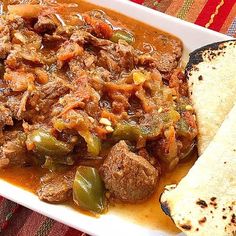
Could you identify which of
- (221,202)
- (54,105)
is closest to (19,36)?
(54,105)

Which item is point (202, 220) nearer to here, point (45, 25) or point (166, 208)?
point (166, 208)

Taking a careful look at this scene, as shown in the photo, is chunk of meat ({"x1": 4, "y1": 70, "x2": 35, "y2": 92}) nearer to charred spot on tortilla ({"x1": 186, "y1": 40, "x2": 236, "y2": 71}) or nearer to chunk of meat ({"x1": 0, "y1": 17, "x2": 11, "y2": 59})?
chunk of meat ({"x1": 0, "y1": 17, "x2": 11, "y2": 59})

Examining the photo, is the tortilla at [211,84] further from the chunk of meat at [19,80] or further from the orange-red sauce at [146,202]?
the chunk of meat at [19,80]

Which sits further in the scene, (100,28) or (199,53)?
(100,28)

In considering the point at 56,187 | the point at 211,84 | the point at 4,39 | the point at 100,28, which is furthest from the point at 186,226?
the point at 4,39

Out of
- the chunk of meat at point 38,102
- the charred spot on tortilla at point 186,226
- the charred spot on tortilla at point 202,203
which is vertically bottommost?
the chunk of meat at point 38,102

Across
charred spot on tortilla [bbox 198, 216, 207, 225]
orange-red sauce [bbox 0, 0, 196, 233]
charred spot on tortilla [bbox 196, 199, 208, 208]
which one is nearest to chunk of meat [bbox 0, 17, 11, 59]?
orange-red sauce [bbox 0, 0, 196, 233]

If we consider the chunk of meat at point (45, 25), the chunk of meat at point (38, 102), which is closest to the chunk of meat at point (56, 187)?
the chunk of meat at point (38, 102)
